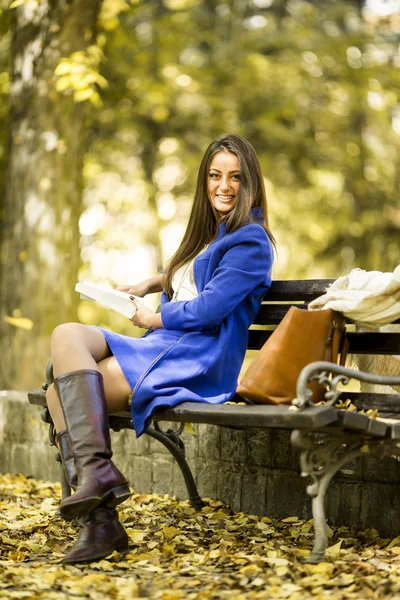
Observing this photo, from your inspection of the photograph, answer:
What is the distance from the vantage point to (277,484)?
15.3 feet

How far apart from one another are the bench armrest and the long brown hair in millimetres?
1069

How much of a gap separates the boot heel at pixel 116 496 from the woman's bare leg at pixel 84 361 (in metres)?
0.42

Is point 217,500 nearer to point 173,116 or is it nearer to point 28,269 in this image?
point 28,269

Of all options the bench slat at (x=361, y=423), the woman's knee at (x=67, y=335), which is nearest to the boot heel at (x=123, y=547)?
the woman's knee at (x=67, y=335)

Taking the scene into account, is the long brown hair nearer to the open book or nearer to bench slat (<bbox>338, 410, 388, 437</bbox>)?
the open book

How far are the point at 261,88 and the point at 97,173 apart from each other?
2.96 meters

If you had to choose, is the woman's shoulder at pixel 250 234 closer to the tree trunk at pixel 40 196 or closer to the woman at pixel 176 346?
the woman at pixel 176 346

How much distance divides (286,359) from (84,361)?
848mm

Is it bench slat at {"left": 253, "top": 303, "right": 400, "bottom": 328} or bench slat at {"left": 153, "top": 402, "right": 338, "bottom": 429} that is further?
bench slat at {"left": 253, "top": 303, "right": 400, "bottom": 328}

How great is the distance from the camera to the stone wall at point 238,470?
4281 millimetres

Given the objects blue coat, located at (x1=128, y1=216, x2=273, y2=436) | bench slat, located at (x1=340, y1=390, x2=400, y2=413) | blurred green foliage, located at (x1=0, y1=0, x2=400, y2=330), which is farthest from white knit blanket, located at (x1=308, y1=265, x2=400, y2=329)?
blurred green foliage, located at (x1=0, y1=0, x2=400, y2=330)

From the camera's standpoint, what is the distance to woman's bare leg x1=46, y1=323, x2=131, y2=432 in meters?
3.88

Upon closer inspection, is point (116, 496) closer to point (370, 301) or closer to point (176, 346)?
point (176, 346)

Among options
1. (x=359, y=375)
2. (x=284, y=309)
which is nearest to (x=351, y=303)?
(x=359, y=375)
